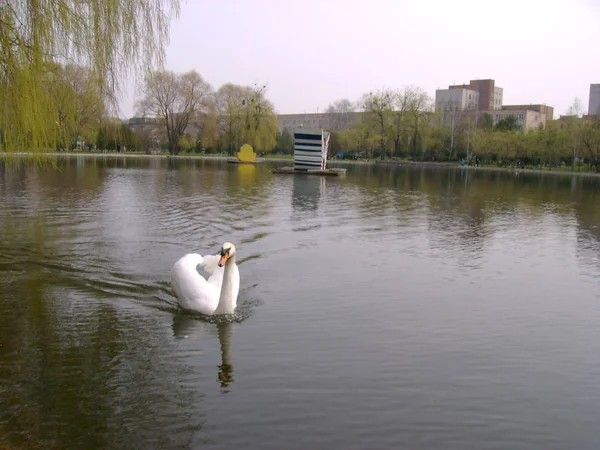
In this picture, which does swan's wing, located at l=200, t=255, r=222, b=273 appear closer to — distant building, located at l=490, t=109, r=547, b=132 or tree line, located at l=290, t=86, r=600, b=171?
tree line, located at l=290, t=86, r=600, b=171

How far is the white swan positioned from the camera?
8.06 meters

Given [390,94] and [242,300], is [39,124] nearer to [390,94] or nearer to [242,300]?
[242,300]

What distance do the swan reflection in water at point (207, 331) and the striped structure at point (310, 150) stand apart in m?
41.1

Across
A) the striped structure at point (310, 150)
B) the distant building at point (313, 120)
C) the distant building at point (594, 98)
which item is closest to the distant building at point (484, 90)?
the distant building at point (594, 98)

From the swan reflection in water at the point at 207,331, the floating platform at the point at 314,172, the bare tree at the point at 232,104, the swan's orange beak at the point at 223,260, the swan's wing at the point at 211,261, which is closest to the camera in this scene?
the swan reflection in water at the point at 207,331

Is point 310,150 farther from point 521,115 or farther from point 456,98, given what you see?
point 521,115

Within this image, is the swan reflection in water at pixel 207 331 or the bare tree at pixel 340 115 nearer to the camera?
the swan reflection in water at pixel 207 331

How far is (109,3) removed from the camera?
7461 mm

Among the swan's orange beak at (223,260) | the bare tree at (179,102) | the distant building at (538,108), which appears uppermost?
the distant building at (538,108)

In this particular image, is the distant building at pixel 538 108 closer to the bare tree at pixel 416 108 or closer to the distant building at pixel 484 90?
the distant building at pixel 484 90

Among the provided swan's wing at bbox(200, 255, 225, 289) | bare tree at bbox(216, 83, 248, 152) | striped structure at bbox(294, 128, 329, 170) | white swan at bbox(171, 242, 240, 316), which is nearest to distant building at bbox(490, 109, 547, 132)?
bare tree at bbox(216, 83, 248, 152)

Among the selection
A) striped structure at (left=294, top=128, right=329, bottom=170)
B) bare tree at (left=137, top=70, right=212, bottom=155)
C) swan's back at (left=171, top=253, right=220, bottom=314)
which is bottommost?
swan's back at (left=171, top=253, right=220, bottom=314)

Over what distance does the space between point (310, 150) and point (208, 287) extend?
4127 centimetres

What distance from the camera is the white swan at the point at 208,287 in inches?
317
